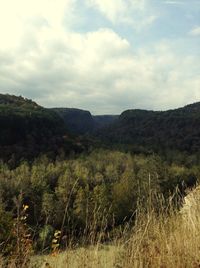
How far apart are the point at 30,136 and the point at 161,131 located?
47362mm

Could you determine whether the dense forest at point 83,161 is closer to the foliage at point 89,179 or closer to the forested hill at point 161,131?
the foliage at point 89,179

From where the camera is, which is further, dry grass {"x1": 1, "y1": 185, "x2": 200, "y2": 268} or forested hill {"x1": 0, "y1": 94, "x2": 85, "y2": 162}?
forested hill {"x1": 0, "y1": 94, "x2": 85, "y2": 162}

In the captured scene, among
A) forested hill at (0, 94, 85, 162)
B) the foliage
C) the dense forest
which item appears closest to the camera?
the foliage

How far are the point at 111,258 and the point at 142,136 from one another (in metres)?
129

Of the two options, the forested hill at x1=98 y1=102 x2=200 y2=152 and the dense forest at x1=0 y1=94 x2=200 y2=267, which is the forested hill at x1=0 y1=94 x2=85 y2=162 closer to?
the dense forest at x1=0 y1=94 x2=200 y2=267

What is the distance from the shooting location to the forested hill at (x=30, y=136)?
8312 cm

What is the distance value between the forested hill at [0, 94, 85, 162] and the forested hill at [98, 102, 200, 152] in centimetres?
1904

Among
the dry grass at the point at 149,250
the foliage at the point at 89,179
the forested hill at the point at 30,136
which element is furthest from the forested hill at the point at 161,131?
the dry grass at the point at 149,250

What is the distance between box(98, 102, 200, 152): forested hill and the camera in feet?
343

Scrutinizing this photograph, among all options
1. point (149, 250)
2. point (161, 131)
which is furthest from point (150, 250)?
point (161, 131)

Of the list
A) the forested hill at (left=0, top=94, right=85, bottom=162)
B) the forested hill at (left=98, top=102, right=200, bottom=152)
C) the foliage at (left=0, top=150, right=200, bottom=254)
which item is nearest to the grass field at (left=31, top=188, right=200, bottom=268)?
the foliage at (left=0, top=150, right=200, bottom=254)

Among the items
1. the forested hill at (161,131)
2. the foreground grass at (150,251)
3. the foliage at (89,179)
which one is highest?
the foreground grass at (150,251)

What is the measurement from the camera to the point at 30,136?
91438 millimetres

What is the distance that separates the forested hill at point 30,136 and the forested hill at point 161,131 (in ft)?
62.5
